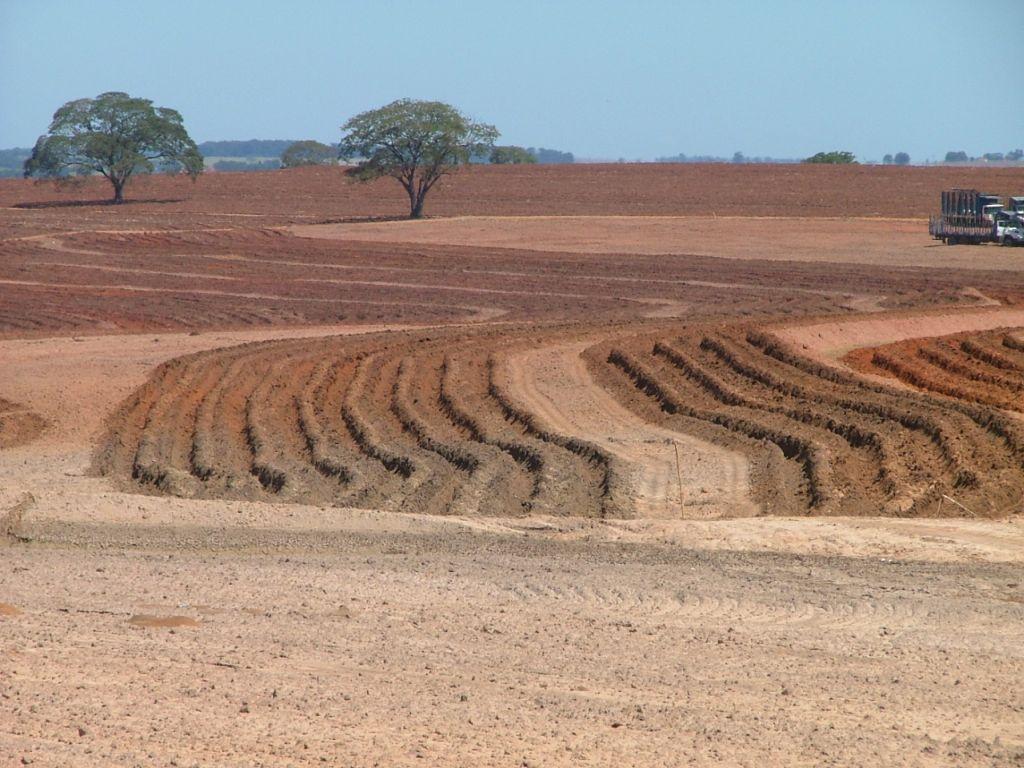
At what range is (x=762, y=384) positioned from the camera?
2098 cm

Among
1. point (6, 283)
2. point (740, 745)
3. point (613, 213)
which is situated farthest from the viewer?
point (613, 213)

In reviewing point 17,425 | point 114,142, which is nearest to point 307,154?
point 114,142

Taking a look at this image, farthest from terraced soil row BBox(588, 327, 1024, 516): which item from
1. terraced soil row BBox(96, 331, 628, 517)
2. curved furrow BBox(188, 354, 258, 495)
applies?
curved furrow BBox(188, 354, 258, 495)

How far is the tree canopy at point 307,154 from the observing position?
13850 cm

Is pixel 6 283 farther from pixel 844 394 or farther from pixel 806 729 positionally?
pixel 806 729

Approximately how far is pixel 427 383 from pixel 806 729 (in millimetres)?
15401

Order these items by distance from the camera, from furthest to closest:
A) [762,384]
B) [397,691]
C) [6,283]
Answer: [6,283] → [762,384] → [397,691]

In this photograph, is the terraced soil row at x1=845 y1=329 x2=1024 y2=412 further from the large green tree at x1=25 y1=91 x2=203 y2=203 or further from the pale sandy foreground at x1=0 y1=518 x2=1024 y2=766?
the large green tree at x1=25 y1=91 x2=203 y2=203

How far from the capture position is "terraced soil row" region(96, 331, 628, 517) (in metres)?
14.6

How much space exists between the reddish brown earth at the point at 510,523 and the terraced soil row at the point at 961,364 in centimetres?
14

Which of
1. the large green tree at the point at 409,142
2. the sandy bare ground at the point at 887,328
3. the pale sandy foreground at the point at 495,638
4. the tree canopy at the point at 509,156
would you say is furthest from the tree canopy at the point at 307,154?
the pale sandy foreground at the point at 495,638

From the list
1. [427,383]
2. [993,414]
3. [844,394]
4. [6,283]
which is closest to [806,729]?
[993,414]

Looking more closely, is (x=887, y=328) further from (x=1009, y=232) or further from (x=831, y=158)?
(x=831, y=158)

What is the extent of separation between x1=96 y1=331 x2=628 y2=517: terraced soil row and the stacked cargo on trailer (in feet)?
99.6
